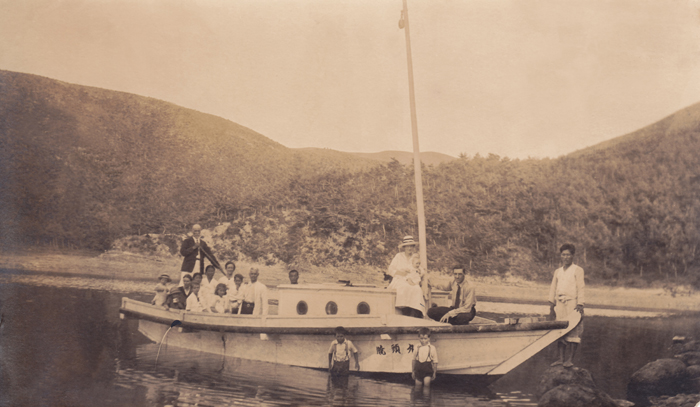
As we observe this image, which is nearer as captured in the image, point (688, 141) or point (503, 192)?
point (688, 141)

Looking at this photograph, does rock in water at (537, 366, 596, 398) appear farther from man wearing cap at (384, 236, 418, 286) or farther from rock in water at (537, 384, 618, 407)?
man wearing cap at (384, 236, 418, 286)

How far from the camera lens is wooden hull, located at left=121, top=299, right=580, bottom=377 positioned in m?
6.02

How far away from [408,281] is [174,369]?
328cm

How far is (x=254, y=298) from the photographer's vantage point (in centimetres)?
723

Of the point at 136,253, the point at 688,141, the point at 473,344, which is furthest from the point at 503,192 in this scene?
the point at 136,253

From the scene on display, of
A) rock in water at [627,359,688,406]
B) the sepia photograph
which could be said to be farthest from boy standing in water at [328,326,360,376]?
rock in water at [627,359,688,406]

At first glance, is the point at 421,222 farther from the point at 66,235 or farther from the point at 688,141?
the point at 66,235

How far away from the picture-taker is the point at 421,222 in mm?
7219

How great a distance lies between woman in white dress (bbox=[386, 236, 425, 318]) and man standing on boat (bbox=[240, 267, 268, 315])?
1.80 metres

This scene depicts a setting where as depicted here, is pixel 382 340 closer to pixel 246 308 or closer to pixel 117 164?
pixel 246 308

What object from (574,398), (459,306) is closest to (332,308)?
(459,306)

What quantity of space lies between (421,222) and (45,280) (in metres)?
5.76

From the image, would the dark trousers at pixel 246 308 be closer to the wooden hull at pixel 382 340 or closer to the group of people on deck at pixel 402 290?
the group of people on deck at pixel 402 290

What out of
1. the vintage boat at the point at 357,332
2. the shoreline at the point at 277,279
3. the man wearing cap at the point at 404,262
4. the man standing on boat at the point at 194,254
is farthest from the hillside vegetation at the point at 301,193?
the vintage boat at the point at 357,332
